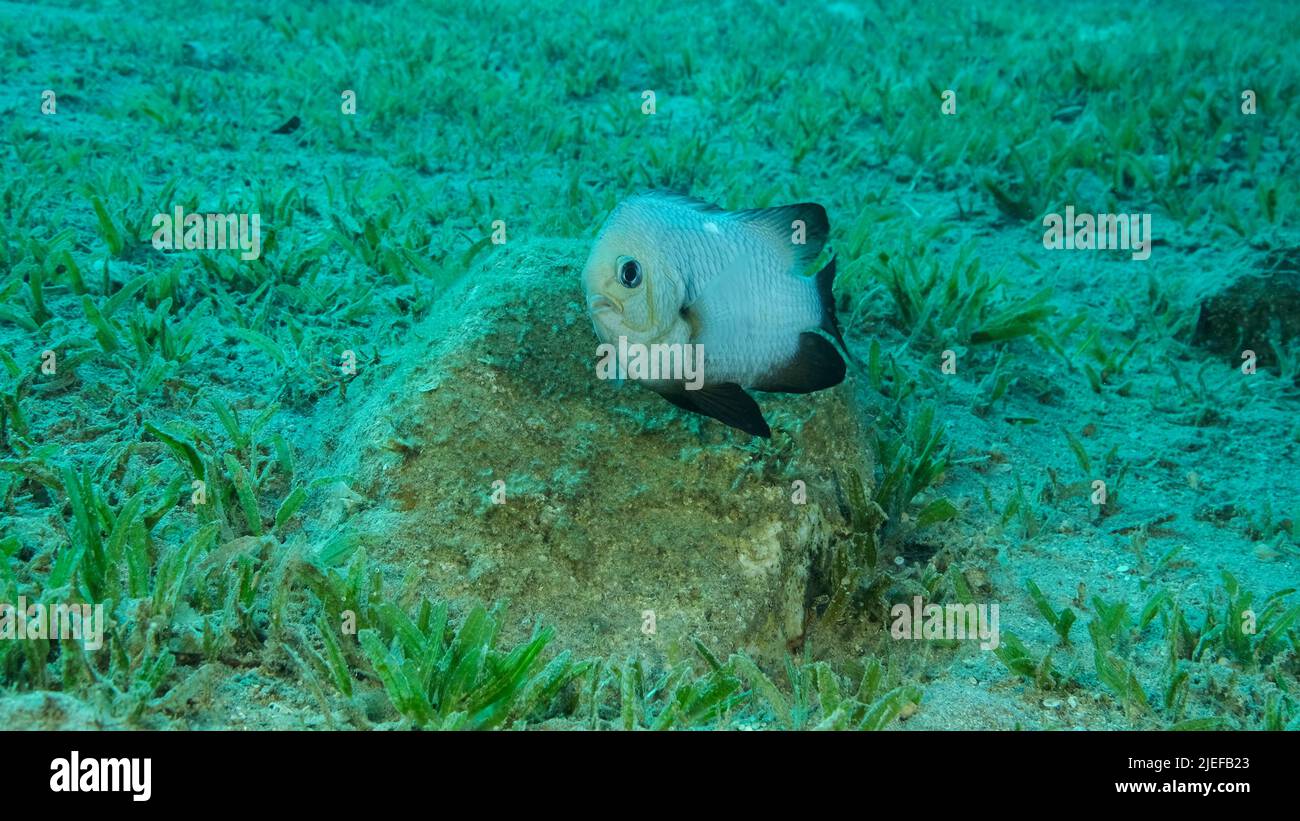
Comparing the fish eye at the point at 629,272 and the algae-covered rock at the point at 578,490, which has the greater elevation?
the fish eye at the point at 629,272

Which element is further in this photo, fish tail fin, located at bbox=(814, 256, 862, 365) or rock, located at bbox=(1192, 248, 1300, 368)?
rock, located at bbox=(1192, 248, 1300, 368)

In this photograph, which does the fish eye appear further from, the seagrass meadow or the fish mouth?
the seagrass meadow

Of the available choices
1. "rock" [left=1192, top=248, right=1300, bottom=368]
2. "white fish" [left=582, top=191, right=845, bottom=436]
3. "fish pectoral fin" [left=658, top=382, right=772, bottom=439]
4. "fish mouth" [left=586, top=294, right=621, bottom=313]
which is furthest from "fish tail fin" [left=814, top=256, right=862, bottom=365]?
"rock" [left=1192, top=248, right=1300, bottom=368]

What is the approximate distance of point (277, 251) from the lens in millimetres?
4762

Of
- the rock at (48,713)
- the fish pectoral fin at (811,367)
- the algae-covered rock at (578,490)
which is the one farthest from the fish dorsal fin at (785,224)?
the rock at (48,713)

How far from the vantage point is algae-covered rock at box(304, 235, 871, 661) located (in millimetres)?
2824

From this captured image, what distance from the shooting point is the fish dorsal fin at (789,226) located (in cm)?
247

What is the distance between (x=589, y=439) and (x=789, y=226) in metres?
1.04

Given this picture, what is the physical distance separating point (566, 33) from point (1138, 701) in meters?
8.51

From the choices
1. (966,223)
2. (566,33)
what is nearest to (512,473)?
(966,223)

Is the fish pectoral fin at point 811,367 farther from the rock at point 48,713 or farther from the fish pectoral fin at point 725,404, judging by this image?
the rock at point 48,713

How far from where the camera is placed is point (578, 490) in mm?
2971

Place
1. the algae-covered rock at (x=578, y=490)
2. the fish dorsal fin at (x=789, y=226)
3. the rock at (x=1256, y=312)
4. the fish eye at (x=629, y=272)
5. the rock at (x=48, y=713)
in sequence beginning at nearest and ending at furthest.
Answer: the rock at (x=48, y=713)
the fish eye at (x=629, y=272)
the fish dorsal fin at (x=789, y=226)
the algae-covered rock at (x=578, y=490)
the rock at (x=1256, y=312)

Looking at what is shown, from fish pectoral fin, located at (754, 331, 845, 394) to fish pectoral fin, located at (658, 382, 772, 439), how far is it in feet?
0.52
